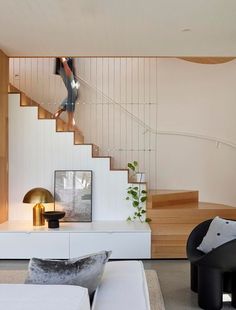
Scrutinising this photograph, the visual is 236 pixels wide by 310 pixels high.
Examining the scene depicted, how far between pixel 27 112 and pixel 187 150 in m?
2.93

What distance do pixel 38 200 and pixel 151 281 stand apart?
203 cm

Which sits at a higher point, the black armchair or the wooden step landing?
the wooden step landing

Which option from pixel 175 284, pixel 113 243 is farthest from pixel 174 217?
pixel 175 284

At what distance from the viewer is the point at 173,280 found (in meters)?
4.12

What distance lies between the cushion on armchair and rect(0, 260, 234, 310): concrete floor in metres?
0.48

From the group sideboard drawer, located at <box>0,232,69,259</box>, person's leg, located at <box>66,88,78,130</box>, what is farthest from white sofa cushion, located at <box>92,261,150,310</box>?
person's leg, located at <box>66,88,78,130</box>

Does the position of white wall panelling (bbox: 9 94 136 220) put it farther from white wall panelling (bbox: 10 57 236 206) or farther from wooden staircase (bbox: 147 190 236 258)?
white wall panelling (bbox: 10 57 236 206)

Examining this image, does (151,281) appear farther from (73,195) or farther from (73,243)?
(73,195)

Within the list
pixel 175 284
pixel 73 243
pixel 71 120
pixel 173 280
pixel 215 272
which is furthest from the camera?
pixel 71 120

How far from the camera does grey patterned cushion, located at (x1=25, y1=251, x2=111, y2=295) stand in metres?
1.96
